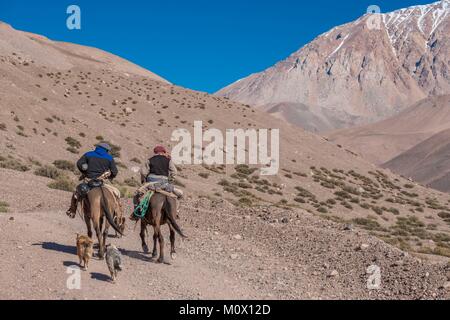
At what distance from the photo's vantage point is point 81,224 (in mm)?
17172

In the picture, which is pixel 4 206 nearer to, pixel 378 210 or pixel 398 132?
pixel 378 210

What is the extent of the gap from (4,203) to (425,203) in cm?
4550

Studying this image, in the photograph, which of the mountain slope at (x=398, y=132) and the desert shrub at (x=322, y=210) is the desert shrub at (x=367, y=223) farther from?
the mountain slope at (x=398, y=132)

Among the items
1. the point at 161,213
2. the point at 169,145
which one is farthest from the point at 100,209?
the point at 169,145

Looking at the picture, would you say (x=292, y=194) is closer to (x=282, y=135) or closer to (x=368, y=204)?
(x=368, y=204)

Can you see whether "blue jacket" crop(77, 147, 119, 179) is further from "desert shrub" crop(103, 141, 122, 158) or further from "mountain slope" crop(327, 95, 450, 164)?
"mountain slope" crop(327, 95, 450, 164)

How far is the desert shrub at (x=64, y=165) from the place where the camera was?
34500mm

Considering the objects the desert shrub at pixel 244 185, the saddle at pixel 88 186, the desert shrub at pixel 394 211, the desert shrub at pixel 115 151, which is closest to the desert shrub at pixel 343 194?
the desert shrub at pixel 394 211

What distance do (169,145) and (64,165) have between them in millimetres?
22415

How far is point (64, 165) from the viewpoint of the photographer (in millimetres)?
34750

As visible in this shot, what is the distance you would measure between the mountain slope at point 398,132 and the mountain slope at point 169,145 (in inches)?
2993

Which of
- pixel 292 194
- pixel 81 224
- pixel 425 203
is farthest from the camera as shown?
pixel 425 203
